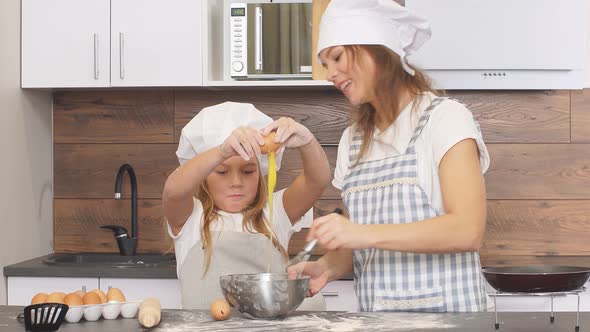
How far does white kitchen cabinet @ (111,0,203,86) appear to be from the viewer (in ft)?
9.83

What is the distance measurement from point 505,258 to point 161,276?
49.7 inches

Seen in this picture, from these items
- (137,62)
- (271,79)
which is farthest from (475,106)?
(137,62)

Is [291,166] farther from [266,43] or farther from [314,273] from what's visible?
[314,273]

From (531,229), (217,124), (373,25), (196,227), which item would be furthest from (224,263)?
(531,229)

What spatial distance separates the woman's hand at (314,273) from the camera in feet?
6.09

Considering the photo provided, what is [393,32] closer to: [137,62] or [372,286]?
[372,286]

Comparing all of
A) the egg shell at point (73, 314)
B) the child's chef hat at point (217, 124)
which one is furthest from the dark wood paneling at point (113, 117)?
the egg shell at point (73, 314)

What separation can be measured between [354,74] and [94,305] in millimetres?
713

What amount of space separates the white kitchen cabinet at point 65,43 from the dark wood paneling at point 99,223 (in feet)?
1.77

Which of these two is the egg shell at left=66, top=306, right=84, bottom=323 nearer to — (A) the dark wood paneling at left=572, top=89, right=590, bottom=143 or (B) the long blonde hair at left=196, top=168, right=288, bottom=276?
(B) the long blonde hair at left=196, top=168, right=288, bottom=276

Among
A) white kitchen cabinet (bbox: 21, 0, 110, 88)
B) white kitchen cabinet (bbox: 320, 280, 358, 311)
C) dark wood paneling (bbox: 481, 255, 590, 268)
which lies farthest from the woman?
white kitchen cabinet (bbox: 21, 0, 110, 88)

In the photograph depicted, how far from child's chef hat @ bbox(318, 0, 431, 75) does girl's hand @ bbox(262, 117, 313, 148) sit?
0.61 feet

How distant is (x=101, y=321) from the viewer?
1.68 m

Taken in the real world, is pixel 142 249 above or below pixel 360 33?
below
